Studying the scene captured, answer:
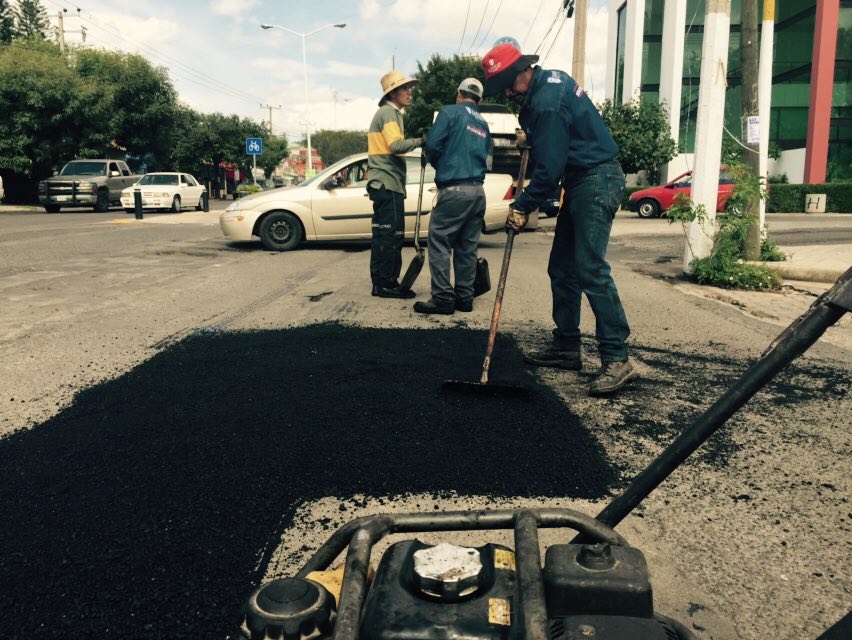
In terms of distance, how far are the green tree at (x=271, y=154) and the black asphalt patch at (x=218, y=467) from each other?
3095 inches

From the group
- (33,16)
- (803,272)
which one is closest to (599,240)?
(803,272)

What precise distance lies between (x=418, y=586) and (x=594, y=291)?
10.9ft

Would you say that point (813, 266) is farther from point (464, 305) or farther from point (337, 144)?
point (337, 144)

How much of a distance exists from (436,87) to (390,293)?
39.6m

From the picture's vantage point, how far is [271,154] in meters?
84.3

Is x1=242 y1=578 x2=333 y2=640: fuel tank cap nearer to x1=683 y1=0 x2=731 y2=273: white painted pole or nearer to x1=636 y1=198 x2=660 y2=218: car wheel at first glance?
x1=683 y1=0 x2=731 y2=273: white painted pole

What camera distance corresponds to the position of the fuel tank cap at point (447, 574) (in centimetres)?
117

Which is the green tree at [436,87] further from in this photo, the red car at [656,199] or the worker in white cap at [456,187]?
the worker in white cap at [456,187]

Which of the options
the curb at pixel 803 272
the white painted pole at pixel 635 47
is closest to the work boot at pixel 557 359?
the curb at pixel 803 272

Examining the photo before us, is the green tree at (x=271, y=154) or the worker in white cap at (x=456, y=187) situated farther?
the green tree at (x=271, y=154)

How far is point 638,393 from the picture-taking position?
416 centimetres

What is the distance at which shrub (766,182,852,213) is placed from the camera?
26156mm

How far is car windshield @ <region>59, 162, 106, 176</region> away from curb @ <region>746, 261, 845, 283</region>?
81.9 feet

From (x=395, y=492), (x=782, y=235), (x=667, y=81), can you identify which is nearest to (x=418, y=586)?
(x=395, y=492)
